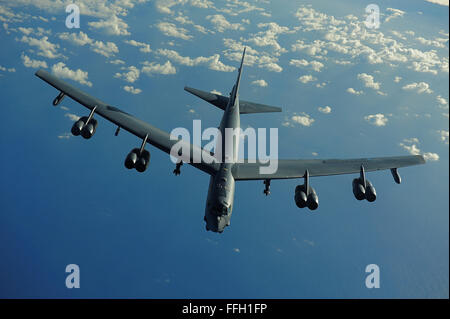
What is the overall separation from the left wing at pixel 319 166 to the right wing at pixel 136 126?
3442 millimetres

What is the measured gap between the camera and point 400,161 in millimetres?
39312

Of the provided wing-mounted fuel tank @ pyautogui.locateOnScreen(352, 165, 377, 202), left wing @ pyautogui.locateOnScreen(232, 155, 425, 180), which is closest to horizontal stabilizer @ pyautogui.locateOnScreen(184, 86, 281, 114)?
left wing @ pyautogui.locateOnScreen(232, 155, 425, 180)

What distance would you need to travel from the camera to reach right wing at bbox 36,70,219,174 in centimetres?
3512

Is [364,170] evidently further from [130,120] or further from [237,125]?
[130,120]

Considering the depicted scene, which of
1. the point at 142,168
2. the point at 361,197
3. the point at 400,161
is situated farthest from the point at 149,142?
the point at 400,161

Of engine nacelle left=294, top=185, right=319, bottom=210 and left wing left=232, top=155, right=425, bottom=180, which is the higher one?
left wing left=232, top=155, right=425, bottom=180

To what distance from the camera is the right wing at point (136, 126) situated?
3512 cm

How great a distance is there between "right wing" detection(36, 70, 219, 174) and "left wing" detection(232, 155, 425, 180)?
3.44m

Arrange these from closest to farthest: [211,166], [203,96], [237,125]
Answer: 1. [211,166]
2. [237,125]
3. [203,96]

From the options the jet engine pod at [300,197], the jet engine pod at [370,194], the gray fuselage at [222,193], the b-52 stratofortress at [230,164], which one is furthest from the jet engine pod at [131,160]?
the jet engine pod at [370,194]

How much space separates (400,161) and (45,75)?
46425mm

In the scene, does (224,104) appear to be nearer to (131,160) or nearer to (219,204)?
(131,160)

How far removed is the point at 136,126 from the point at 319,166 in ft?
72.7

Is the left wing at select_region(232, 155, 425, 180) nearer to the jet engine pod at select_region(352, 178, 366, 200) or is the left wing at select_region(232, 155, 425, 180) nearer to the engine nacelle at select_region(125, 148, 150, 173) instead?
the jet engine pod at select_region(352, 178, 366, 200)
